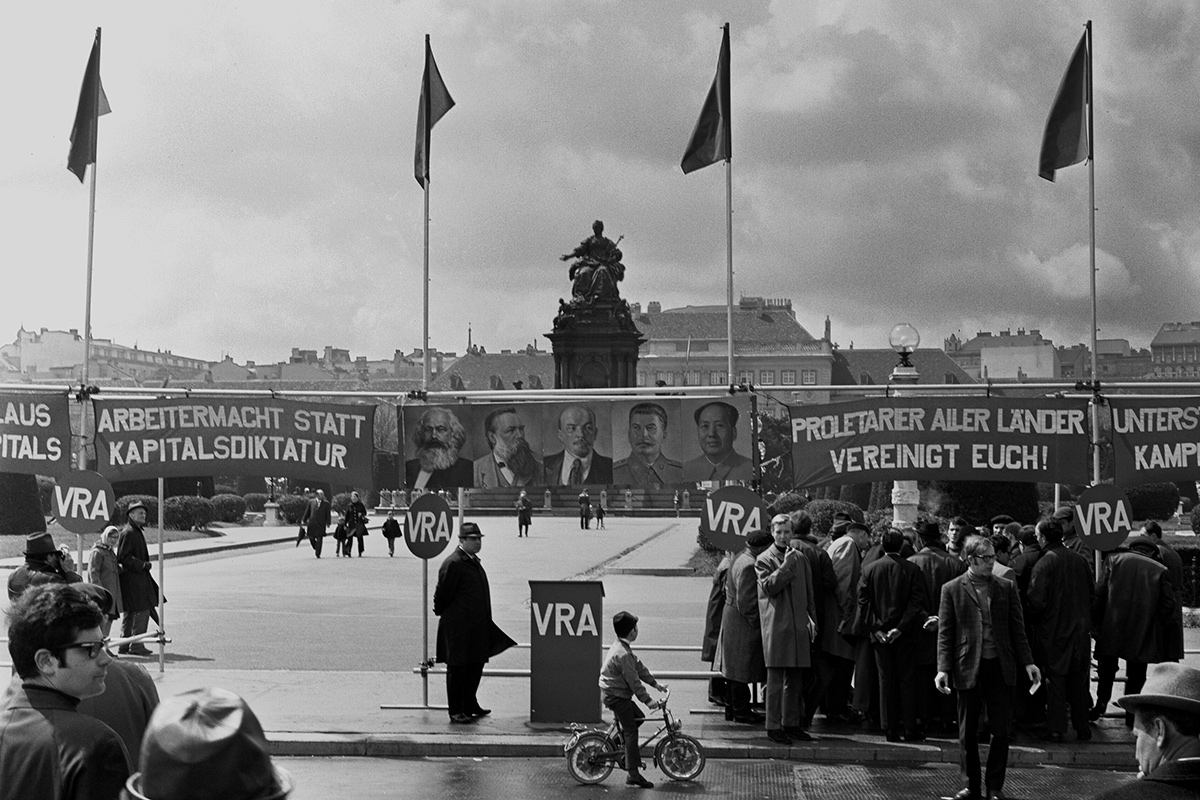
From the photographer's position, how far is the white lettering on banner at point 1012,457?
38.1ft

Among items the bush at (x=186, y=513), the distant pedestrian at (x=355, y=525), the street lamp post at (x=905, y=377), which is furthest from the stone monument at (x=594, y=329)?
the street lamp post at (x=905, y=377)

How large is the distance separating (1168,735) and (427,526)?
9.04 meters

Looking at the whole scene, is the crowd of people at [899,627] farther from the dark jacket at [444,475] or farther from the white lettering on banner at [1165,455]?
the dark jacket at [444,475]

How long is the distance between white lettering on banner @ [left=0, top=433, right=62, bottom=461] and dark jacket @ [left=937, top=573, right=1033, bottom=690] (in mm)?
8086

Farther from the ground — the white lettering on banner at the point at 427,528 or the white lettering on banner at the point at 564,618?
the white lettering on banner at the point at 427,528

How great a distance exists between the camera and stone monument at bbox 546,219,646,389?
69125 mm

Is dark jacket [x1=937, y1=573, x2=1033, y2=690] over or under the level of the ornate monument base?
under

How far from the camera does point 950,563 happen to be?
36.2 feet

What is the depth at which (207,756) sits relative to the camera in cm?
255

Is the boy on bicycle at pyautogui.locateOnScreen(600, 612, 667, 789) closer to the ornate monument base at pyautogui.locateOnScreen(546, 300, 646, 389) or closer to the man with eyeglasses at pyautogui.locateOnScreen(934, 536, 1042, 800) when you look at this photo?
the man with eyeglasses at pyautogui.locateOnScreen(934, 536, 1042, 800)

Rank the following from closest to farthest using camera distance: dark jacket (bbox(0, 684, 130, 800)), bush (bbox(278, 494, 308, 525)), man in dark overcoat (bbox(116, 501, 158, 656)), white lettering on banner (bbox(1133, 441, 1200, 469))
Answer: dark jacket (bbox(0, 684, 130, 800)), white lettering on banner (bbox(1133, 441, 1200, 469)), man in dark overcoat (bbox(116, 501, 158, 656)), bush (bbox(278, 494, 308, 525))

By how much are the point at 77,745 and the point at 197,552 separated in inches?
1249

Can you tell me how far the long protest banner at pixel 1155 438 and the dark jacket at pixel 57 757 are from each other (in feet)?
31.8

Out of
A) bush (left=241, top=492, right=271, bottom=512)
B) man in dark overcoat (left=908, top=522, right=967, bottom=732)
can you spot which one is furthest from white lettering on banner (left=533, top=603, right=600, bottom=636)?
bush (left=241, top=492, right=271, bottom=512)
